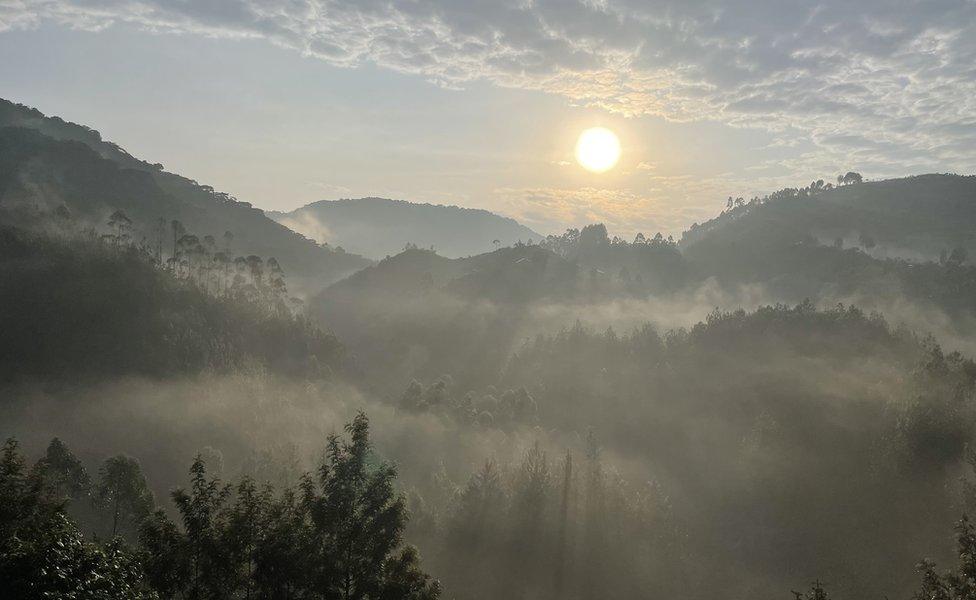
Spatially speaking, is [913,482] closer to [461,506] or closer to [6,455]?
[461,506]

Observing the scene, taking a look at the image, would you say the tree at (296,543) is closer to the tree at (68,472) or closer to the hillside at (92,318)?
the tree at (68,472)

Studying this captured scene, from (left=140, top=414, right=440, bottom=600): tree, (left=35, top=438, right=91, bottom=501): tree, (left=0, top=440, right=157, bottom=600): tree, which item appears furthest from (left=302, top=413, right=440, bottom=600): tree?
(left=35, top=438, right=91, bottom=501): tree

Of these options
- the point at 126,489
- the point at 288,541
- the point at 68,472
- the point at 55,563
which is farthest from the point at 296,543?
the point at 68,472

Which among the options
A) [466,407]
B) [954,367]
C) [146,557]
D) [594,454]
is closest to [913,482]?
[954,367]

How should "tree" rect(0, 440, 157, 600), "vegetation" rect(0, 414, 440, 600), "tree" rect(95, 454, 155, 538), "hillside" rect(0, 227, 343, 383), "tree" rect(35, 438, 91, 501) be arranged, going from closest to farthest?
"tree" rect(0, 440, 157, 600)
"vegetation" rect(0, 414, 440, 600)
"tree" rect(95, 454, 155, 538)
"tree" rect(35, 438, 91, 501)
"hillside" rect(0, 227, 343, 383)

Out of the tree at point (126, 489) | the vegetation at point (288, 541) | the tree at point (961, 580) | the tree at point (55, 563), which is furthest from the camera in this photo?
the tree at point (126, 489)

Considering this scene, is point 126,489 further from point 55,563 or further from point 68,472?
point 55,563

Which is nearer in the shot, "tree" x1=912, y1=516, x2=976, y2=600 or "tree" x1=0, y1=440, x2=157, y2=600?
"tree" x1=0, y1=440, x2=157, y2=600

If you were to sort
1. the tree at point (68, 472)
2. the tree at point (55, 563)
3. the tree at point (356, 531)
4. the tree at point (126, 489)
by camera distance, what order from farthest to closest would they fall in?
the tree at point (68, 472), the tree at point (126, 489), the tree at point (356, 531), the tree at point (55, 563)

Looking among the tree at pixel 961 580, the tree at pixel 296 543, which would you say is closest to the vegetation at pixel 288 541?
the tree at pixel 296 543

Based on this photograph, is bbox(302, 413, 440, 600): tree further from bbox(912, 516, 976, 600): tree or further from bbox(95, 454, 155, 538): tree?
bbox(95, 454, 155, 538): tree

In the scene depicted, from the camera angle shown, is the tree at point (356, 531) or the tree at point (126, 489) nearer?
the tree at point (356, 531)

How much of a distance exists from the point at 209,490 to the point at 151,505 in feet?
275

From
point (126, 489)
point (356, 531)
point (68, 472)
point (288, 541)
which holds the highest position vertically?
point (356, 531)
